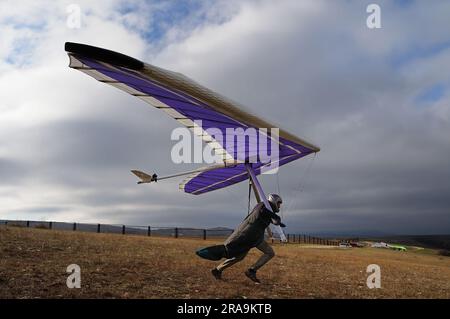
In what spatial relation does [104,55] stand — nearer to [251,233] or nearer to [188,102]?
[188,102]

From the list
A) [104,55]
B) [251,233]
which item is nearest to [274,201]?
[251,233]

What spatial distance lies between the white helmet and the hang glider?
0.97 feet

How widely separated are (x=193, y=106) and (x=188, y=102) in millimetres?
290

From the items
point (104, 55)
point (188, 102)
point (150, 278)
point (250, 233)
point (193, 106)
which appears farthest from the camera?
point (150, 278)

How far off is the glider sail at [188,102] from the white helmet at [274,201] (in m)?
1.28

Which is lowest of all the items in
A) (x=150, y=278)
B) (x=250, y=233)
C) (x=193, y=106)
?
(x=150, y=278)

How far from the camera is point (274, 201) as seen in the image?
31.4 ft

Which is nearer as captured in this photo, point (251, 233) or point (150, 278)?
point (251, 233)

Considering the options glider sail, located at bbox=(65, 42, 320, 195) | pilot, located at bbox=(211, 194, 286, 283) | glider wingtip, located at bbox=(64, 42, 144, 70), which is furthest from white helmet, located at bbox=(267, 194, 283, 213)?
glider wingtip, located at bbox=(64, 42, 144, 70)

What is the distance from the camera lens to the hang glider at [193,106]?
664 cm

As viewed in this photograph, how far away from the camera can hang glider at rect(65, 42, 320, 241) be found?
261 inches

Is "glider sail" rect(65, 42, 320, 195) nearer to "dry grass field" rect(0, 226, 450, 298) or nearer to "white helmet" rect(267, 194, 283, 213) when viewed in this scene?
"white helmet" rect(267, 194, 283, 213)
